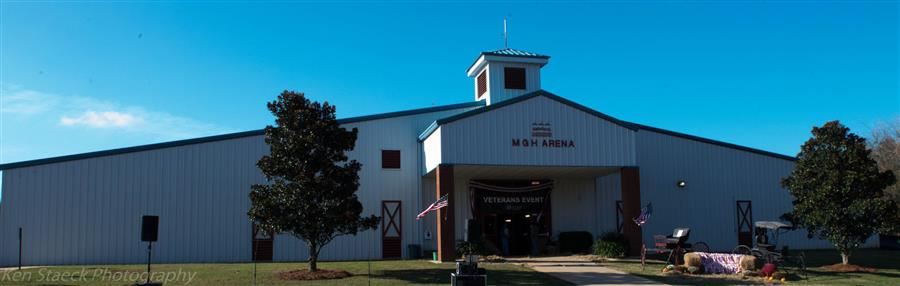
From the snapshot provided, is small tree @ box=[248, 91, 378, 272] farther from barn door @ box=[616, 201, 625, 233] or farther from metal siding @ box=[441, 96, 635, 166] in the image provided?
barn door @ box=[616, 201, 625, 233]

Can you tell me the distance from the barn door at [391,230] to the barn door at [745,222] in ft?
49.7

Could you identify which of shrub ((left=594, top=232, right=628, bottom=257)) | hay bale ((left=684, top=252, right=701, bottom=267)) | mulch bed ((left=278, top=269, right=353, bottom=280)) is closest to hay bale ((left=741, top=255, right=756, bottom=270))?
hay bale ((left=684, top=252, right=701, bottom=267))

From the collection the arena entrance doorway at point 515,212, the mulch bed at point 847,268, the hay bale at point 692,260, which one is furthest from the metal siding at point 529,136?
the mulch bed at point 847,268

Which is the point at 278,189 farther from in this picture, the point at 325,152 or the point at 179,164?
Answer: the point at 179,164

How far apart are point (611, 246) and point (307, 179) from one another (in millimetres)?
12017

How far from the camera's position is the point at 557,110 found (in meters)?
28.3

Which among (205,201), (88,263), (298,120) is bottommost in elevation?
(88,263)

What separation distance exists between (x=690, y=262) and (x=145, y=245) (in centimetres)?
1865

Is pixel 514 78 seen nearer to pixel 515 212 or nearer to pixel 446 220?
pixel 515 212

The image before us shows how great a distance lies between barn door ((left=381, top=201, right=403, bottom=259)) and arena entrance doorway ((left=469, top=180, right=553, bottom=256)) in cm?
310

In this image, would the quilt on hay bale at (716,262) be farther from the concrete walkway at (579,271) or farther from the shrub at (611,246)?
the shrub at (611,246)

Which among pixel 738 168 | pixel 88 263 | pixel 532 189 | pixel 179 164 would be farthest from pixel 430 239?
pixel 738 168

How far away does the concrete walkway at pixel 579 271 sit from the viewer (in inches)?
787

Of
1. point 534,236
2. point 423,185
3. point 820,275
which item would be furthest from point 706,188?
point 423,185
